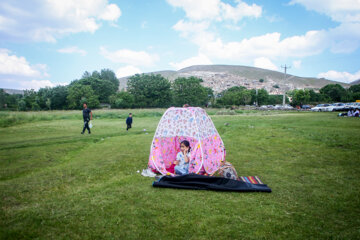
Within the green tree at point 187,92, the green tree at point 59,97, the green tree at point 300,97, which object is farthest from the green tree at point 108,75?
the green tree at point 300,97

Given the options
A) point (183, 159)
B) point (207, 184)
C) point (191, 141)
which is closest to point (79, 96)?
point (191, 141)

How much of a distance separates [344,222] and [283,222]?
1190 millimetres

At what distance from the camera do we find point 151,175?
22.6 ft

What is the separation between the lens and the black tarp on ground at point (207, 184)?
5.42 metres

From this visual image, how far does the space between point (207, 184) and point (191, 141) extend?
2.56m

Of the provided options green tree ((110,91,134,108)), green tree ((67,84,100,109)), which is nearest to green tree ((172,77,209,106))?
green tree ((110,91,134,108))

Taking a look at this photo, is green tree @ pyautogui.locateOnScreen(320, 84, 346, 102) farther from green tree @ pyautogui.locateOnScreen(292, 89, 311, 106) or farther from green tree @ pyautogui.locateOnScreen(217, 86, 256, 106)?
green tree @ pyautogui.locateOnScreen(217, 86, 256, 106)

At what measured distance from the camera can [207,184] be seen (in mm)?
5582

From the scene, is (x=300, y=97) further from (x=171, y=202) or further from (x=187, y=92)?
(x=171, y=202)

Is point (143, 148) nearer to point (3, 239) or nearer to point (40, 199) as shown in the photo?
point (40, 199)

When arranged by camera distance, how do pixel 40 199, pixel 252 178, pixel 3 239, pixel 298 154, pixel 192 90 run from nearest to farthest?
pixel 3 239, pixel 40 199, pixel 252 178, pixel 298 154, pixel 192 90

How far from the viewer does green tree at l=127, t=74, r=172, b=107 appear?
67.8m

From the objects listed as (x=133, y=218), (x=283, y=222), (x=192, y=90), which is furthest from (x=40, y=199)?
(x=192, y=90)

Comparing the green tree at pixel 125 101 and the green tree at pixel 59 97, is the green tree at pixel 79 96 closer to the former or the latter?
the green tree at pixel 59 97
